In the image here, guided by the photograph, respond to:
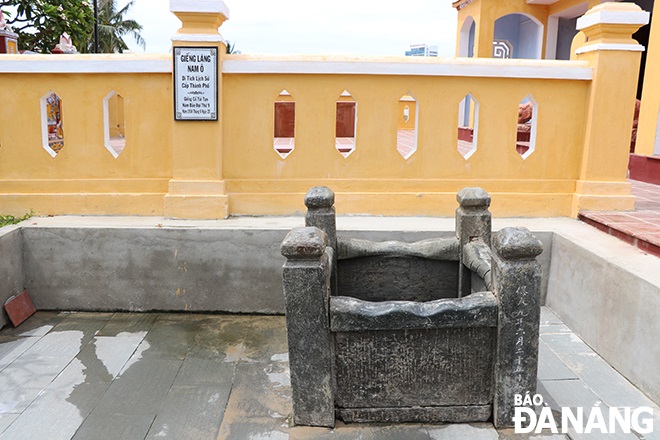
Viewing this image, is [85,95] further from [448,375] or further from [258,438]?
[448,375]

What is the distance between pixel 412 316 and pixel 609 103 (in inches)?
134

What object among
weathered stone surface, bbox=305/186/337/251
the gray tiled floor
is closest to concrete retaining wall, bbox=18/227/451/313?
the gray tiled floor

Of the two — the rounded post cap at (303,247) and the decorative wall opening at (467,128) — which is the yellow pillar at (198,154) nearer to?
the decorative wall opening at (467,128)

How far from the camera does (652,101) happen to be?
26.3 feet

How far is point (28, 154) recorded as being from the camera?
17.8ft

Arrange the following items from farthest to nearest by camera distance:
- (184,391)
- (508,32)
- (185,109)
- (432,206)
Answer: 1. (508,32)
2. (432,206)
3. (185,109)
4. (184,391)

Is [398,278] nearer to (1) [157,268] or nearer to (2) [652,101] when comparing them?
(1) [157,268]

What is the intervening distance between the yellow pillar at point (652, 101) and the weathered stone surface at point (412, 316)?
6138 millimetres

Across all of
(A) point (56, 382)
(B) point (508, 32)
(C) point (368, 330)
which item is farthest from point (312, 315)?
(B) point (508, 32)

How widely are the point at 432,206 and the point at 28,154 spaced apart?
12.1 feet

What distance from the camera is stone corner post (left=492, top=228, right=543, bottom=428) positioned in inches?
118

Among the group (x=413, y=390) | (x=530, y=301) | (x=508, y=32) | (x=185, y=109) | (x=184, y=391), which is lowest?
(x=184, y=391)

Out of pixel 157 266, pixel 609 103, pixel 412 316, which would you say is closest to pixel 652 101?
pixel 609 103

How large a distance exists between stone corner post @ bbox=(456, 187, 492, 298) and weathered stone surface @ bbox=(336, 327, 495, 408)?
1.03m
